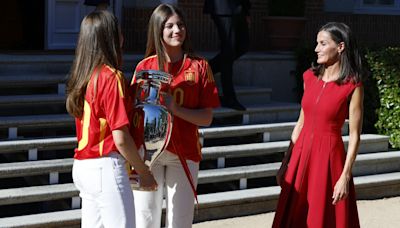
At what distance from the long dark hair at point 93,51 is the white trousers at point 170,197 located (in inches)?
29.4

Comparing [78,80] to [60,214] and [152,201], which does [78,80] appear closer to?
[152,201]

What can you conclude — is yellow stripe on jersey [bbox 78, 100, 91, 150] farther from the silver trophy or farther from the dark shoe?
the dark shoe

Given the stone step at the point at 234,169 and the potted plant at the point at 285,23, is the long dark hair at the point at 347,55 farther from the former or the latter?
the potted plant at the point at 285,23

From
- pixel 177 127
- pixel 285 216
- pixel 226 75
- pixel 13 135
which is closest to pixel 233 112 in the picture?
pixel 226 75

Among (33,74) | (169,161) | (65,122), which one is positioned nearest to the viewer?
(169,161)

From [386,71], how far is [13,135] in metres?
4.70

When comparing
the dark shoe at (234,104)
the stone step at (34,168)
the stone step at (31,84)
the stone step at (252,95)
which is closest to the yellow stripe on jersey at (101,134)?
the stone step at (34,168)

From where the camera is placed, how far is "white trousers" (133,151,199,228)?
484 cm

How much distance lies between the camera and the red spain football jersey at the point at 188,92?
15.8 ft

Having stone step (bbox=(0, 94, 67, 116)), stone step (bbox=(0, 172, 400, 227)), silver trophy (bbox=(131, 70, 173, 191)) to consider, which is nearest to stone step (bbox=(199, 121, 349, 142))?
stone step (bbox=(0, 172, 400, 227))

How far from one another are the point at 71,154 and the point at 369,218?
290 centimetres

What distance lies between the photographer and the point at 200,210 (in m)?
7.47

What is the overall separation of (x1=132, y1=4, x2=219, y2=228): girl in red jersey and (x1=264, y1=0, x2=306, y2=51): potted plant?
735 centimetres

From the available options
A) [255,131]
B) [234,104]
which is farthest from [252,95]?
[255,131]
